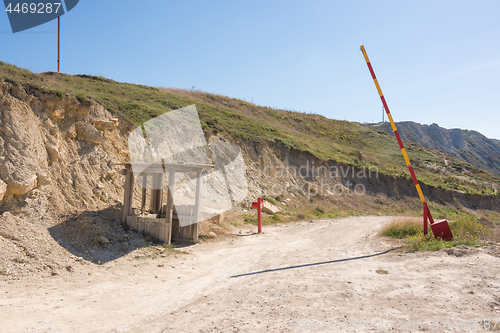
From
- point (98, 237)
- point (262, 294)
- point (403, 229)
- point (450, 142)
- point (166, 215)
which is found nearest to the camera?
point (262, 294)

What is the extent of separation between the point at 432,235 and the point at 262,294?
768 centimetres

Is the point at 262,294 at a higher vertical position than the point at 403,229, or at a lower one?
lower

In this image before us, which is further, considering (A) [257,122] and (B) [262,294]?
(A) [257,122]

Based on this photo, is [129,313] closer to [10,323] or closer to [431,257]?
[10,323]

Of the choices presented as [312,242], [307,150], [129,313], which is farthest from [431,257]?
[307,150]

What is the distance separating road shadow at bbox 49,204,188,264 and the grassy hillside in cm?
591

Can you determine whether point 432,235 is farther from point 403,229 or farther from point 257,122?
point 257,122

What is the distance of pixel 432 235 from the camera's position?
34.5 feet

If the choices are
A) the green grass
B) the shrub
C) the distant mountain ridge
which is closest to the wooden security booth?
the green grass

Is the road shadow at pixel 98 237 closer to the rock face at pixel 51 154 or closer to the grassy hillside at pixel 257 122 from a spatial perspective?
the rock face at pixel 51 154

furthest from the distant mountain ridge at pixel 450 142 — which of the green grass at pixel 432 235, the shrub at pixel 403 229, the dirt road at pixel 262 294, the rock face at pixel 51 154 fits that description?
the rock face at pixel 51 154

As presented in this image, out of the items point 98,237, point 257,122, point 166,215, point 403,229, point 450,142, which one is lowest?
point 98,237

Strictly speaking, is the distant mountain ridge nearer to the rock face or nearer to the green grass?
the green grass

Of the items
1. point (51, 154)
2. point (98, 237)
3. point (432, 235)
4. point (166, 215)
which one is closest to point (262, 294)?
point (166, 215)
